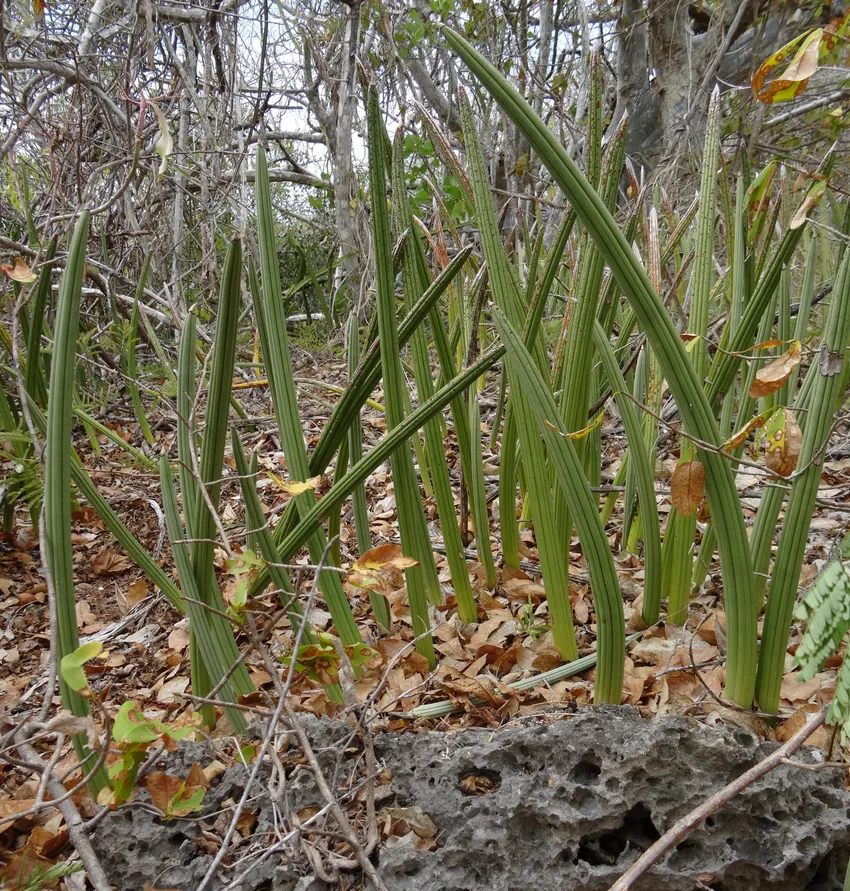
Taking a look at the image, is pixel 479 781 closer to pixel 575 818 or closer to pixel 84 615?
pixel 575 818

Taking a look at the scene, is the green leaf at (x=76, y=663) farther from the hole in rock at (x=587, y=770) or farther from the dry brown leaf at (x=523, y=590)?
the dry brown leaf at (x=523, y=590)

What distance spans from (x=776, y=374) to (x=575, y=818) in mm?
551

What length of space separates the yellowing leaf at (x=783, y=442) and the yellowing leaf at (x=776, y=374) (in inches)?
1.3

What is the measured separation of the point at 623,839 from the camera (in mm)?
690

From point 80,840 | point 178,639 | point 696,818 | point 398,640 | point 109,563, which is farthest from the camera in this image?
point 109,563

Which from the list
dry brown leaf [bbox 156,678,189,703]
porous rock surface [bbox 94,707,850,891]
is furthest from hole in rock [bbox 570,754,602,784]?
dry brown leaf [bbox 156,678,189,703]

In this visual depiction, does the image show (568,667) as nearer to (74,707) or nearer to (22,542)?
(74,707)

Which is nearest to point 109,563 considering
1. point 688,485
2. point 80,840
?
point 80,840

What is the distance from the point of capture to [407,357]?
108 inches

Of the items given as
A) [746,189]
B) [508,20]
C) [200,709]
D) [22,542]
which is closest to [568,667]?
[200,709]

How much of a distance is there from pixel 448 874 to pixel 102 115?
3268mm

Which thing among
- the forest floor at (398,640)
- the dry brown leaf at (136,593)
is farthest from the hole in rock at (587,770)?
the dry brown leaf at (136,593)

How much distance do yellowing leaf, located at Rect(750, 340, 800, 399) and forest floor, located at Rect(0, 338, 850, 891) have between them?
0.36m

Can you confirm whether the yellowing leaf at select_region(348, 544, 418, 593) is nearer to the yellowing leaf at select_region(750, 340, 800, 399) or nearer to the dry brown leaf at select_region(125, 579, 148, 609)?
the yellowing leaf at select_region(750, 340, 800, 399)
